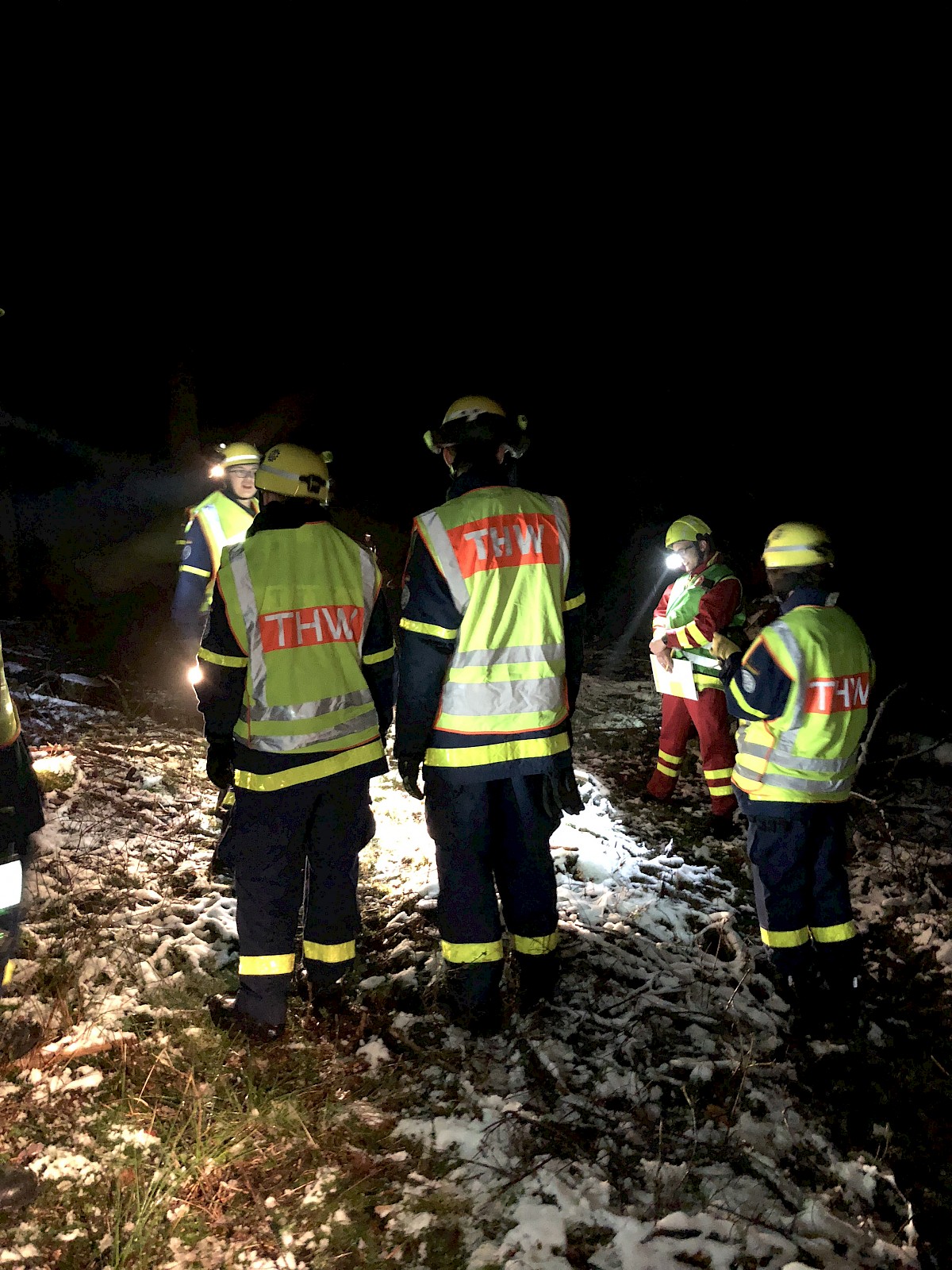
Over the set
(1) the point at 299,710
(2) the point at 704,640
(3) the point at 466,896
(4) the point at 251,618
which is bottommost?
(3) the point at 466,896

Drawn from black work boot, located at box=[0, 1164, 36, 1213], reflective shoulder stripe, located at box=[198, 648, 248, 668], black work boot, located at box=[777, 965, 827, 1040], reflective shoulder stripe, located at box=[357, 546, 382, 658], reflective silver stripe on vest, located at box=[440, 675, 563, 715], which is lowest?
black work boot, located at box=[777, 965, 827, 1040]

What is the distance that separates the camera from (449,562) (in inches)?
110

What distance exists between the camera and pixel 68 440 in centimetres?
1559

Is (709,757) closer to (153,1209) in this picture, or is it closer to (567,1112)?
(567,1112)

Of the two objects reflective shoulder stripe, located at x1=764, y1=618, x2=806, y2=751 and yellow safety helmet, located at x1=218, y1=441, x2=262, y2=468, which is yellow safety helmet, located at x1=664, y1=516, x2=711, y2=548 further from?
yellow safety helmet, located at x1=218, y1=441, x2=262, y2=468

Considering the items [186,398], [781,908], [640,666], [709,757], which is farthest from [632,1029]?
[186,398]

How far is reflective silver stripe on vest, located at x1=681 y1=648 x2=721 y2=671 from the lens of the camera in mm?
4914

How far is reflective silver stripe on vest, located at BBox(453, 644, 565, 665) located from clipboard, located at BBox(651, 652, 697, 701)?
2.49 meters

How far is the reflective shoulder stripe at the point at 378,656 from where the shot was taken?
3.06 meters

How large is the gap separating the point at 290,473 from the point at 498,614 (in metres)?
1.03

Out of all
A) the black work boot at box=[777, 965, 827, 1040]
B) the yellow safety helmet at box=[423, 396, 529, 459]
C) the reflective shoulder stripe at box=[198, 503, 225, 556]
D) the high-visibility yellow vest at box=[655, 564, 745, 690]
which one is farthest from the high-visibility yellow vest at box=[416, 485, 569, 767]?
the high-visibility yellow vest at box=[655, 564, 745, 690]

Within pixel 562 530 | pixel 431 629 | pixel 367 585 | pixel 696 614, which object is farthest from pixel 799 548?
pixel 367 585

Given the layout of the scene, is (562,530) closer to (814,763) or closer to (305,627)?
(305,627)

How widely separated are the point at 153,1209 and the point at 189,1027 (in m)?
0.78
